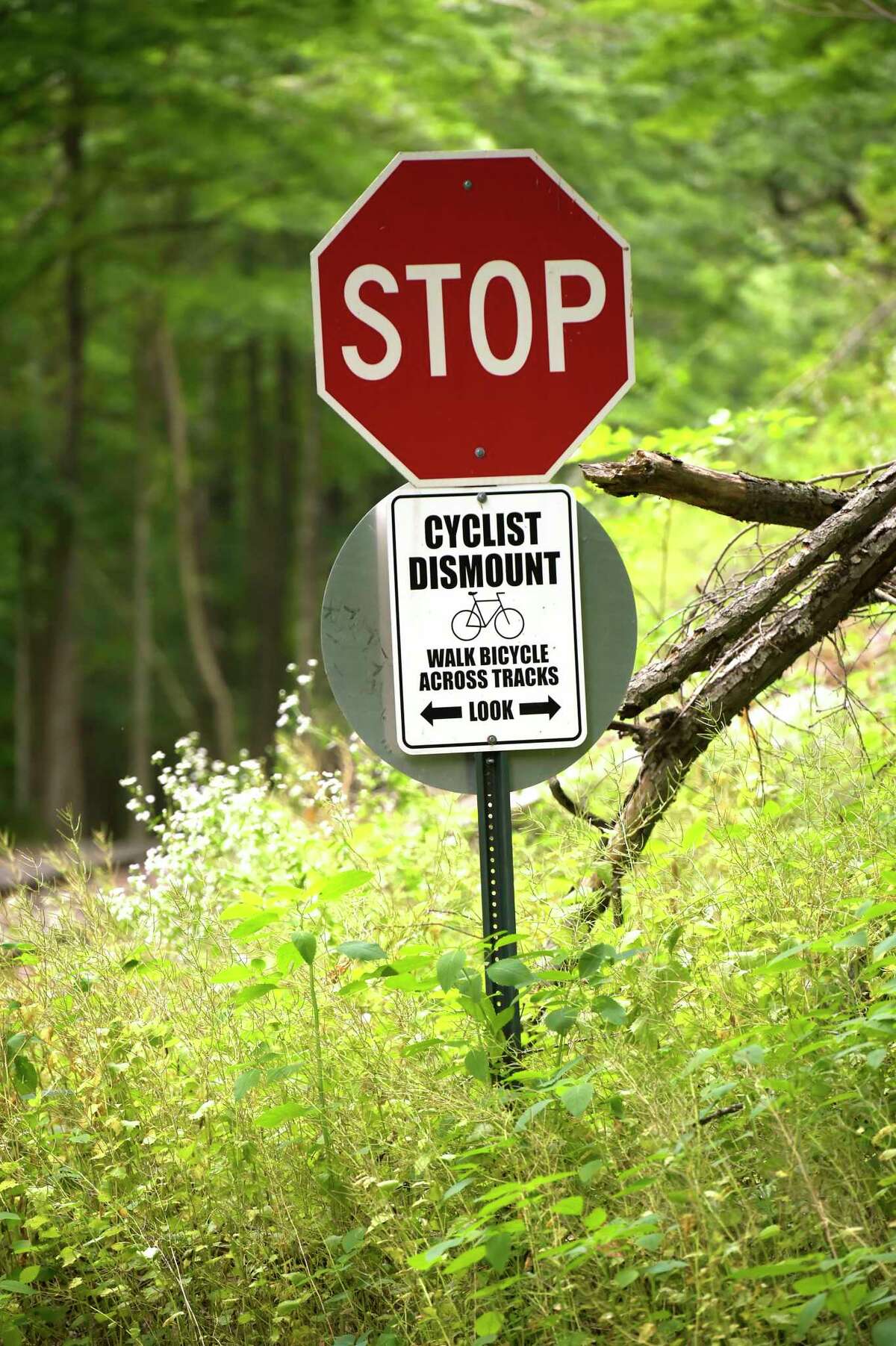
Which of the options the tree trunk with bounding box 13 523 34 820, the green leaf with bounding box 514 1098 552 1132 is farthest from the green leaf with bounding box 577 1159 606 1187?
the tree trunk with bounding box 13 523 34 820

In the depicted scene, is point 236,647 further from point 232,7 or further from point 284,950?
point 284,950

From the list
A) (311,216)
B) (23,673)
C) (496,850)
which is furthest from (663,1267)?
(23,673)

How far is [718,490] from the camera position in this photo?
407 centimetres

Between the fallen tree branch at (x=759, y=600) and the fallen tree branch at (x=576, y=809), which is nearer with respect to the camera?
the fallen tree branch at (x=576, y=809)

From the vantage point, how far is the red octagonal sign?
3.58 m

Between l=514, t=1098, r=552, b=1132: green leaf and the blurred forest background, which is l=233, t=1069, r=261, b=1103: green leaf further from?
the blurred forest background

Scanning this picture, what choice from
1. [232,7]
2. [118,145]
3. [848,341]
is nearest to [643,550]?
[848,341]

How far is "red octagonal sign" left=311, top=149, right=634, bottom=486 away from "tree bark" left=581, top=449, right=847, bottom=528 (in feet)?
0.75

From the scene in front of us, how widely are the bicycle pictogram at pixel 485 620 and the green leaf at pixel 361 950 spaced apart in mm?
780

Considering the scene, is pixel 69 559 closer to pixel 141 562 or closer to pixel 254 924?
pixel 141 562

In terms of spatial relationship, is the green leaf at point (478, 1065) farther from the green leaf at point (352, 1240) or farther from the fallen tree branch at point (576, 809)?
the fallen tree branch at point (576, 809)

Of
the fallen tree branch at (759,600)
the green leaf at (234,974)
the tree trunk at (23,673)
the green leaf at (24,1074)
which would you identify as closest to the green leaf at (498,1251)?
the green leaf at (234,974)

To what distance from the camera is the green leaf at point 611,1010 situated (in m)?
3.17

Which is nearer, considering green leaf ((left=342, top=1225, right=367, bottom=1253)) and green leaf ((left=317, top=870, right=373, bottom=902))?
green leaf ((left=342, top=1225, right=367, bottom=1253))
